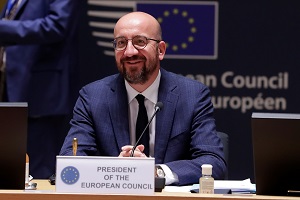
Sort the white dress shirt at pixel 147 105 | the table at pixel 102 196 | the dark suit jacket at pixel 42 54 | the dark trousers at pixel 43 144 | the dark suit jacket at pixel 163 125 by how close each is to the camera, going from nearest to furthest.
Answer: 1. the table at pixel 102 196
2. the dark suit jacket at pixel 163 125
3. the white dress shirt at pixel 147 105
4. the dark suit jacket at pixel 42 54
5. the dark trousers at pixel 43 144

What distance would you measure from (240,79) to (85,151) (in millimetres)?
2541

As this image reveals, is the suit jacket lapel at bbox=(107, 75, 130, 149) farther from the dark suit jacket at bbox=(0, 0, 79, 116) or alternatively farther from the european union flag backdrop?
the european union flag backdrop

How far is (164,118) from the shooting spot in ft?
16.0

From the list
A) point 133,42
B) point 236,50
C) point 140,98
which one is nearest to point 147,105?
point 140,98

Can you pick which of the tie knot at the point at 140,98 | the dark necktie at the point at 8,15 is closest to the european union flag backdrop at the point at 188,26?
the dark necktie at the point at 8,15

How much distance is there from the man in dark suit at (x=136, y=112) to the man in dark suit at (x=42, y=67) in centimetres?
189

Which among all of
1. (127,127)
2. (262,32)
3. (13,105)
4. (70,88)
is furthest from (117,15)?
(13,105)

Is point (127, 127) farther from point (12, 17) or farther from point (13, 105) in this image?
point (12, 17)

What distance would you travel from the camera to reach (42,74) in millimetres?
6969

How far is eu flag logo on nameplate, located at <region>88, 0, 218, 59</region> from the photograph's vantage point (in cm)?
705

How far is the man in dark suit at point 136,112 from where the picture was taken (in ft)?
15.8

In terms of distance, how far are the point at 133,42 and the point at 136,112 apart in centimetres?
38

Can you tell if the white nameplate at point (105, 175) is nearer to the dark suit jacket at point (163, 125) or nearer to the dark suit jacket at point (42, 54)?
the dark suit jacket at point (163, 125)

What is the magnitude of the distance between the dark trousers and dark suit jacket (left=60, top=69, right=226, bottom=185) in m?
2.07
